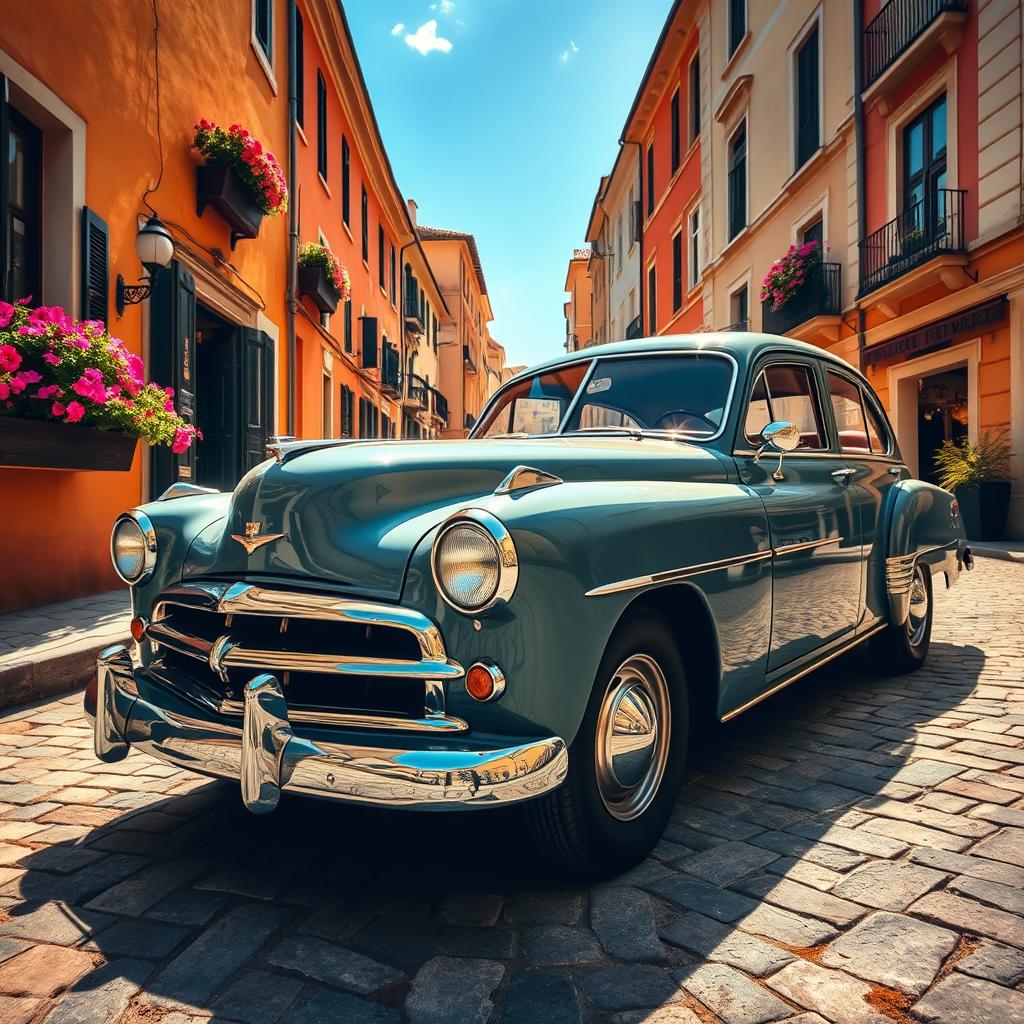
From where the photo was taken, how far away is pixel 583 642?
193 cm

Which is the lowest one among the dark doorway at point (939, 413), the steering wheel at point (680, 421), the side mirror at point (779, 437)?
the side mirror at point (779, 437)

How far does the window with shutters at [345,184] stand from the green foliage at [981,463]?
10657mm

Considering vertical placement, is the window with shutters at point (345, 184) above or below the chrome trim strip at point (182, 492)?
above

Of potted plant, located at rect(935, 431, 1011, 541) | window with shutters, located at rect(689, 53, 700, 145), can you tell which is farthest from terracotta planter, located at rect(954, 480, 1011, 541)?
window with shutters, located at rect(689, 53, 700, 145)

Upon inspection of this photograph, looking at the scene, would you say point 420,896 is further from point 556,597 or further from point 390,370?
point 390,370

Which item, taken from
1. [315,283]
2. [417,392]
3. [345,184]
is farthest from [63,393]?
[417,392]

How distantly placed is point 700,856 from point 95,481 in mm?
5321

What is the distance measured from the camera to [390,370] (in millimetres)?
20547

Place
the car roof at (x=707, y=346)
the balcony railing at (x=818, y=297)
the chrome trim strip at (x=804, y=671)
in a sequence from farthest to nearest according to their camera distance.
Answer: the balcony railing at (x=818, y=297) → the car roof at (x=707, y=346) → the chrome trim strip at (x=804, y=671)

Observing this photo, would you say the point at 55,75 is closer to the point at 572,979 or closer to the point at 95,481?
the point at 95,481

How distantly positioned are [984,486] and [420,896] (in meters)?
10.2

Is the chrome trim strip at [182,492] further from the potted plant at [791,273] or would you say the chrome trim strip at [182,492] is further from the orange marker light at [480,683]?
the potted plant at [791,273]

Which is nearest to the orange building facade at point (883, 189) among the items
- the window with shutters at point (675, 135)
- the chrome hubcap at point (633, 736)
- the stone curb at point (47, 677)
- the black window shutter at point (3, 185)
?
the window with shutters at point (675, 135)

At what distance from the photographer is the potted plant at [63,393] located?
4613mm
